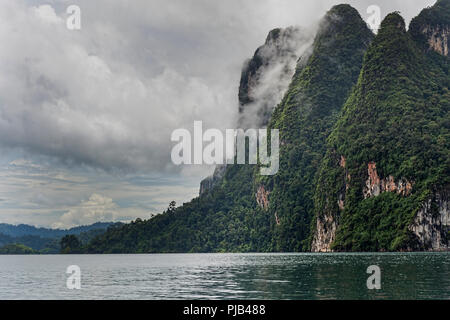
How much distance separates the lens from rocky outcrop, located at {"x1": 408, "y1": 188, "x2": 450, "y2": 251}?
371 feet

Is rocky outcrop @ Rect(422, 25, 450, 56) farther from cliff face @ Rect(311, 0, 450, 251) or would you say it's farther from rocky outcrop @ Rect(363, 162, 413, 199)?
rocky outcrop @ Rect(363, 162, 413, 199)

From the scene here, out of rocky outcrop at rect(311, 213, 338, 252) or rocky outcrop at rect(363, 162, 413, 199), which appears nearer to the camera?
rocky outcrop at rect(363, 162, 413, 199)

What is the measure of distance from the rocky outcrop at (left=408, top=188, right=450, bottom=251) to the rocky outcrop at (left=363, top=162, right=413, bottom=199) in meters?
8.42

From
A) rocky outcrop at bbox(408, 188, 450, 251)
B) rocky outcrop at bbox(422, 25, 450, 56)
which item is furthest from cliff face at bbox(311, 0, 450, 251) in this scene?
rocky outcrop at bbox(422, 25, 450, 56)

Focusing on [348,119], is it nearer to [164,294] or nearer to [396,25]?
[396,25]

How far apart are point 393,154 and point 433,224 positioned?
79.2 ft

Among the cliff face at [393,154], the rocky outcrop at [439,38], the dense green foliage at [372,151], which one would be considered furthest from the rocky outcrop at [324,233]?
the rocky outcrop at [439,38]

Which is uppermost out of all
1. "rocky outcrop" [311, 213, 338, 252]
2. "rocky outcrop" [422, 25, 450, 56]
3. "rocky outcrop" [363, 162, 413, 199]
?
"rocky outcrop" [422, 25, 450, 56]

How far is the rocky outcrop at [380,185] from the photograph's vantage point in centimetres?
12588

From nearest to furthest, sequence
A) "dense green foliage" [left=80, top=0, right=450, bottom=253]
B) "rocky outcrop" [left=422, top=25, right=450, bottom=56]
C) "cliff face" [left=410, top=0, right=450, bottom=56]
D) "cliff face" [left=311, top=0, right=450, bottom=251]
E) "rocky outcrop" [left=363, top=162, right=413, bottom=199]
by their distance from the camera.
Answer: "cliff face" [left=311, top=0, right=450, bottom=251], "rocky outcrop" [left=363, top=162, right=413, bottom=199], "dense green foliage" [left=80, top=0, right=450, bottom=253], "cliff face" [left=410, top=0, right=450, bottom=56], "rocky outcrop" [left=422, top=25, right=450, bottom=56]

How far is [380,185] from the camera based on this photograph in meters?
134

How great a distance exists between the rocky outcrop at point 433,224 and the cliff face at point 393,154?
0.21 meters

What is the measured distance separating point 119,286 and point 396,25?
146 m

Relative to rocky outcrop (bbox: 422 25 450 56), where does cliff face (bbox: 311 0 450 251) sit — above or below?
below
